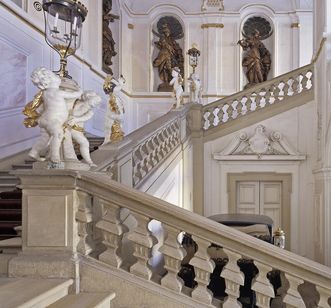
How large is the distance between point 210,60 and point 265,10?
244 centimetres

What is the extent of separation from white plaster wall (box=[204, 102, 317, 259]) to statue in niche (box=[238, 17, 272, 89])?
14.3ft

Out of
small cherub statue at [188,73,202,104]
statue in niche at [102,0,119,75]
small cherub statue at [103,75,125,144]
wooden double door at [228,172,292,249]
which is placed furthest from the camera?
statue in niche at [102,0,119,75]

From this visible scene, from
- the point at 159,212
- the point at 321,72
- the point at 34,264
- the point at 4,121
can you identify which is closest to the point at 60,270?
the point at 34,264

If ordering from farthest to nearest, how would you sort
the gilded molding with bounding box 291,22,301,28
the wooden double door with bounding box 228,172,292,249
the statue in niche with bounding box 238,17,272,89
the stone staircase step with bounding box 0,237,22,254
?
1. the statue in niche with bounding box 238,17,272,89
2. the gilded molding with bounding box 291,22,301,28
3. the wooden double door with bounding box 228,172,292,249
4. the stone staircase step with bounding box 0,237,22,254

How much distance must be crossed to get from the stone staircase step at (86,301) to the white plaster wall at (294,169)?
7.62 meters

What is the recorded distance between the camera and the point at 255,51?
14250mm

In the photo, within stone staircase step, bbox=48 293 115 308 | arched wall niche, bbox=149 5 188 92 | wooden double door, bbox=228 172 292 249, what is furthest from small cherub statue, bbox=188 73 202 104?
stone staircase step, bbox=48 293 115 308

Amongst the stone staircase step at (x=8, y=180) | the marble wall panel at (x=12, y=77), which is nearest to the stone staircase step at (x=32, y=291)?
the stone staircase step at (x=8, y=180)

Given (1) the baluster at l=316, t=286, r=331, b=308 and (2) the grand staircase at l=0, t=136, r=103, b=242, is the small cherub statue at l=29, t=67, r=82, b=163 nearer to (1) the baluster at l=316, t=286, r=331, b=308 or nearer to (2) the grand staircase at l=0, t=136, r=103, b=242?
(2) the grand staircase at l=0, t=136, r=103, b=242

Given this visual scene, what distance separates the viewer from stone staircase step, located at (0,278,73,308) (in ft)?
8.06

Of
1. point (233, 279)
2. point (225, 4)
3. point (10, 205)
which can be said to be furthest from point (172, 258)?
point (225, 4)

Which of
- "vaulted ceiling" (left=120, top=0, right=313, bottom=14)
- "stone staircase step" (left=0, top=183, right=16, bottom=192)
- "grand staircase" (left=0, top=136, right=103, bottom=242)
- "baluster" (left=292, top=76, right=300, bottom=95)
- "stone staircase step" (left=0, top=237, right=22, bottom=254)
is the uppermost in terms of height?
"vaulted ceiling" (left=120, top=0, right=313, bottom=14)

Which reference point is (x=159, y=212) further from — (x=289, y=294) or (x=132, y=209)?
(x=289, y=294)

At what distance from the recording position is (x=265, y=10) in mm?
14414
